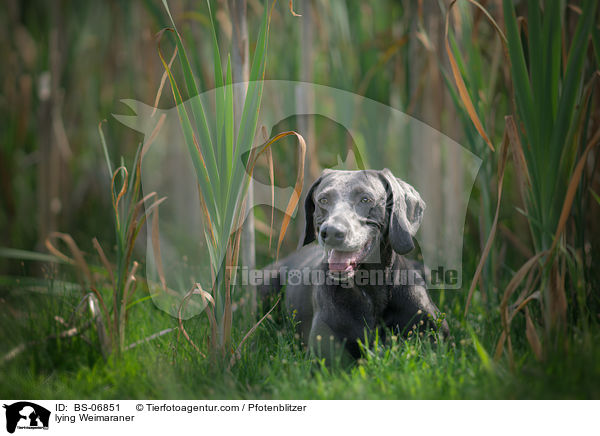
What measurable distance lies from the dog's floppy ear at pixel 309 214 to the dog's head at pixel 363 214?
0.05 m

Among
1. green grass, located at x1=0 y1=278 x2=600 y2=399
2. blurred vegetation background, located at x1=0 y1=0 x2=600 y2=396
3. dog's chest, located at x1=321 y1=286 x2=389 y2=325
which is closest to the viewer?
green grass, located at x1=0 y1=278 x2=600 y2=399

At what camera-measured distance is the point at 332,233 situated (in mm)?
1542

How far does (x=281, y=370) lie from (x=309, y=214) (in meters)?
0.59

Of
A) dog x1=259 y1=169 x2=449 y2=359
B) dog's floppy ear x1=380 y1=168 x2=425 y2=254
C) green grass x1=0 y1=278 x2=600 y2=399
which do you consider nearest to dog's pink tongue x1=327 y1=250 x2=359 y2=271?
dog x1=259 y1=169 x2=449 y2=359

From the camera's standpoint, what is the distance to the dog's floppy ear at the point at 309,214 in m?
1.81

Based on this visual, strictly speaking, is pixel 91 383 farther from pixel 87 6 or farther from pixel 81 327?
pixel 87 6

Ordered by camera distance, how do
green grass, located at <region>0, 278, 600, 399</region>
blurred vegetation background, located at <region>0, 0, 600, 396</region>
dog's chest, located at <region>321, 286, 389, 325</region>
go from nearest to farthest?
green grass, located at <region>0, 278, 600, 399</region> < blurred vegetation background, located at <region>0, 0, 600, 396</region> < dog's chest, located at <region>321, 286, 389, 325</region>

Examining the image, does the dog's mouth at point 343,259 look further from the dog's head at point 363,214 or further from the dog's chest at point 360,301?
the dog's chest at point 360,301

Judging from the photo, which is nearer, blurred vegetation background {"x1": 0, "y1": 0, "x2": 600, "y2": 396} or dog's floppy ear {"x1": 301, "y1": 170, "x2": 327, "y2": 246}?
blurred vegetation background {"x1": 0, "y1": 0, "x2": 600, "y2": 396}

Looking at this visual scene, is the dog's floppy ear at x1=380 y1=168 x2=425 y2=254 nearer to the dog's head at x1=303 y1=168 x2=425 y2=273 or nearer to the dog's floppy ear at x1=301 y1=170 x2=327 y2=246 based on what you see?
the dog's head at x1=303 y1=168 x2=425 y2=273

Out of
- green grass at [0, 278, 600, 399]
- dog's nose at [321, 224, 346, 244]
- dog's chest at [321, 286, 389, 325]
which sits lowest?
green grass at [0, 278, 600, 399]

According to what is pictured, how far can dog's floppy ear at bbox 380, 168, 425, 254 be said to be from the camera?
165 cm

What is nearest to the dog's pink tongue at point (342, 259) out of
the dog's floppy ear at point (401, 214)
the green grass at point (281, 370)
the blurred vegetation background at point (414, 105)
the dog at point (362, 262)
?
the dog at point (362, 262)

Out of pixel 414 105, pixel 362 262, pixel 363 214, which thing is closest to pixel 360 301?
pixel 362 262
